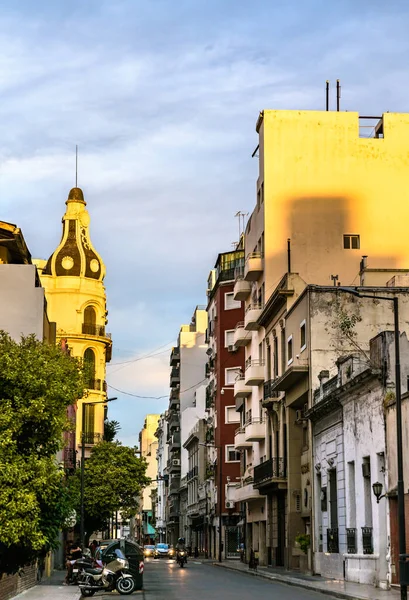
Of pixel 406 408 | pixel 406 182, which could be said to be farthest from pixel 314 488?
pixel 406 182

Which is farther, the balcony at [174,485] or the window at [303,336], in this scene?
the balcony at [174,485]

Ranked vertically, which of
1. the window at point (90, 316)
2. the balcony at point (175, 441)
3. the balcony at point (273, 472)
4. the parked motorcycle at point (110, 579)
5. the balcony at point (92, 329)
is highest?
the window at point (90, 316)

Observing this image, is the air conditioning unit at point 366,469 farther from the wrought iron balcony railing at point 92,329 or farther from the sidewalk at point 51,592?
the wrought iron balcony railing at point 92,329

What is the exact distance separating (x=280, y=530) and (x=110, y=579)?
23.2 meters

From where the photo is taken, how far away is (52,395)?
25156 millimetres

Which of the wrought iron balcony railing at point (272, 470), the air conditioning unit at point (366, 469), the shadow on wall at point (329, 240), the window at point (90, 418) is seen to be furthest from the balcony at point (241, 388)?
the air conditioning unit at point (366, 469)

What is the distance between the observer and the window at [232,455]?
87500mm

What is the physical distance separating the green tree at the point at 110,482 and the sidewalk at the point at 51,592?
3051cm

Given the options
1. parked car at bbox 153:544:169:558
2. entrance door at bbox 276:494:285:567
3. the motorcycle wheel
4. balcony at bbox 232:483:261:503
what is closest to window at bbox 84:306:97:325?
parked car at bbox 153:544:169:558

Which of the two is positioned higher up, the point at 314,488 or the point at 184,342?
the point at 184,342

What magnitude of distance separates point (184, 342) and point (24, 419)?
338 feet

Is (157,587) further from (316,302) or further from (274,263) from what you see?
(274,263)

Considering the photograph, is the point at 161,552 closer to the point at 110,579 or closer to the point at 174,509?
the point at 174,509

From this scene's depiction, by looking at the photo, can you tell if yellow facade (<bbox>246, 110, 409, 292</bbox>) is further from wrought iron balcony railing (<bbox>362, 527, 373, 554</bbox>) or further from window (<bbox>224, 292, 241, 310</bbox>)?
window (<bbox>224, 292, 241, 310</bbox>)
